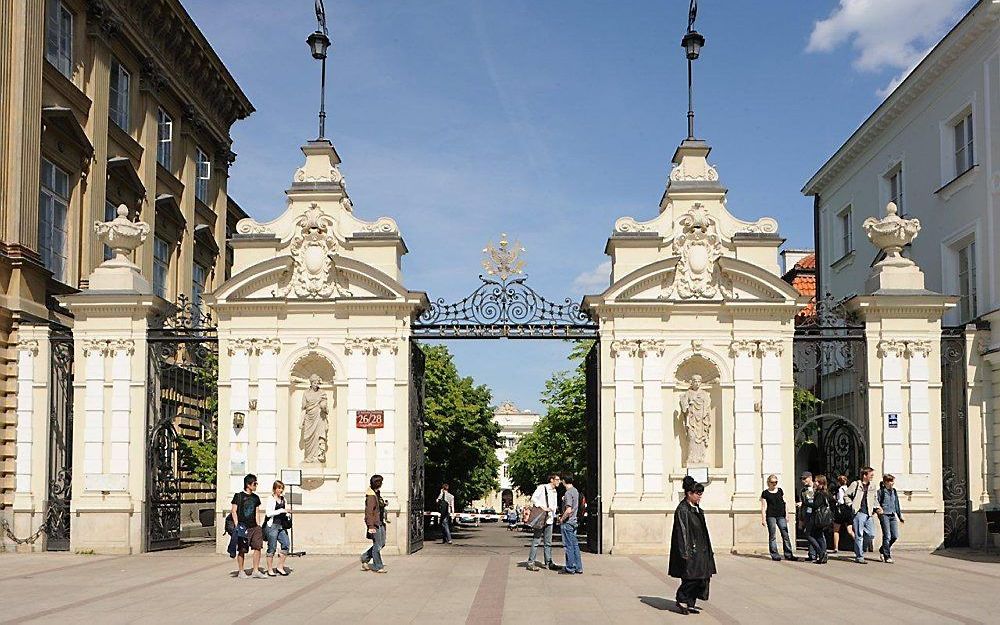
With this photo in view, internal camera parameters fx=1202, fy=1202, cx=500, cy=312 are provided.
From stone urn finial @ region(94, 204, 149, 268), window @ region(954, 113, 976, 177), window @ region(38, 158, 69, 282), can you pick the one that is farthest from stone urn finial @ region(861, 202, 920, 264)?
window @ region(38, 158, 69, 282)

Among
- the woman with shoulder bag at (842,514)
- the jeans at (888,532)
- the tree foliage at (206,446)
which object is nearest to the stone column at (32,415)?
the tree foliage at (206,446)

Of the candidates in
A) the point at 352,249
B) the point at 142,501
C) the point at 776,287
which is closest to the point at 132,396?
the point at 142,501

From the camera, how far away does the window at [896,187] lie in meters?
30.9

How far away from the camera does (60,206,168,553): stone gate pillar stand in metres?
23.5

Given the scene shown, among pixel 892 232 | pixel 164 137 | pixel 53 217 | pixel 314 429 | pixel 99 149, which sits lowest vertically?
pixel 314 429

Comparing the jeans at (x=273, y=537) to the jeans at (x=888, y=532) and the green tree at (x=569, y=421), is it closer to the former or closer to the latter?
the jeans at (x=888, y=532)

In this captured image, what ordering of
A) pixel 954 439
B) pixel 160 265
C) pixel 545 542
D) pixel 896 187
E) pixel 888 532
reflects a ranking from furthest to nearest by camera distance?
pixel 160 265, pixel 896 187, pixel 954 439, pixel 888 532, pixel 545 542

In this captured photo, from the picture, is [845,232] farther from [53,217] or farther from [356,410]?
[53,217]

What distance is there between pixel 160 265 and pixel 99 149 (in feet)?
22.7

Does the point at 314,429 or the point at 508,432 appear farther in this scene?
the point at 508,432

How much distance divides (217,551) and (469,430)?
21.3 meters

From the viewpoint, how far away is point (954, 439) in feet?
80.0

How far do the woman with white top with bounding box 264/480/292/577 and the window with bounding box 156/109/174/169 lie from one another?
20.3 meters

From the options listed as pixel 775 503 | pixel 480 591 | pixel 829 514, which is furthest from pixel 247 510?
pixel 829 514
